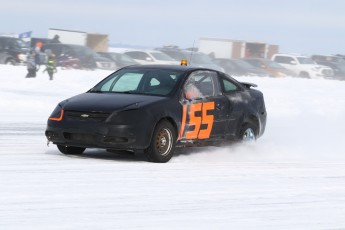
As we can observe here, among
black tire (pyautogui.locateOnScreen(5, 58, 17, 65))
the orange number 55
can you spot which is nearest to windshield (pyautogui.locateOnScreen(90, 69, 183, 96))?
the orange number 55

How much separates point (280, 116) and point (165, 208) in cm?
1546

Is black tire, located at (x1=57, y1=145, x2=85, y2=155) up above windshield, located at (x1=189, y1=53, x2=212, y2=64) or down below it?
above

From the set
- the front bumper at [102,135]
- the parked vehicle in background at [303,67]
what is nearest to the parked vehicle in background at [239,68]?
the parked vehicle in background at [303,67]

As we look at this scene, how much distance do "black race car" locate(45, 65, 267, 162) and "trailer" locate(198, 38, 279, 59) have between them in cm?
4987

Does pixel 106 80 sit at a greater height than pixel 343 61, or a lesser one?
greater

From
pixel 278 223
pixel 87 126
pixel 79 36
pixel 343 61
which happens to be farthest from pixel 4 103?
pixel 343 61

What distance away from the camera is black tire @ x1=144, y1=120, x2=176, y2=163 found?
11219mm

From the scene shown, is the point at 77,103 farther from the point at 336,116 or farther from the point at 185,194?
the point at 336,116

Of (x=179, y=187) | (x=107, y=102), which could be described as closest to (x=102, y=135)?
(x=107, y=102)

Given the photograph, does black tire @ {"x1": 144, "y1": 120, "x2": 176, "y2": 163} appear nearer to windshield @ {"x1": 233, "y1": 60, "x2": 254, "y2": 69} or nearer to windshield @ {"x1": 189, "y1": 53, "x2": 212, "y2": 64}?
windshield @ {"x1": 189, "y1": 53, "x2": 212, "y2": 64}

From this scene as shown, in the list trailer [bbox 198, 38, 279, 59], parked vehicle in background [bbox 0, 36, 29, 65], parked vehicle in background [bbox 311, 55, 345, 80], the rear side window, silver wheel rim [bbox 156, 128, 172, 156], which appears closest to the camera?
silver wheel rim [bbox 156, 128, 172, 156]

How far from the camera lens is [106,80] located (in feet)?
41.1

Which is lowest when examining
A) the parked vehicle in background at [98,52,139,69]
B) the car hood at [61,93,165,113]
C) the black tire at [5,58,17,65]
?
the parked vehicle in background at [98,52,139,69]

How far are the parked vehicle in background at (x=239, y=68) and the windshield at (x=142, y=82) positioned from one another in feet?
132
